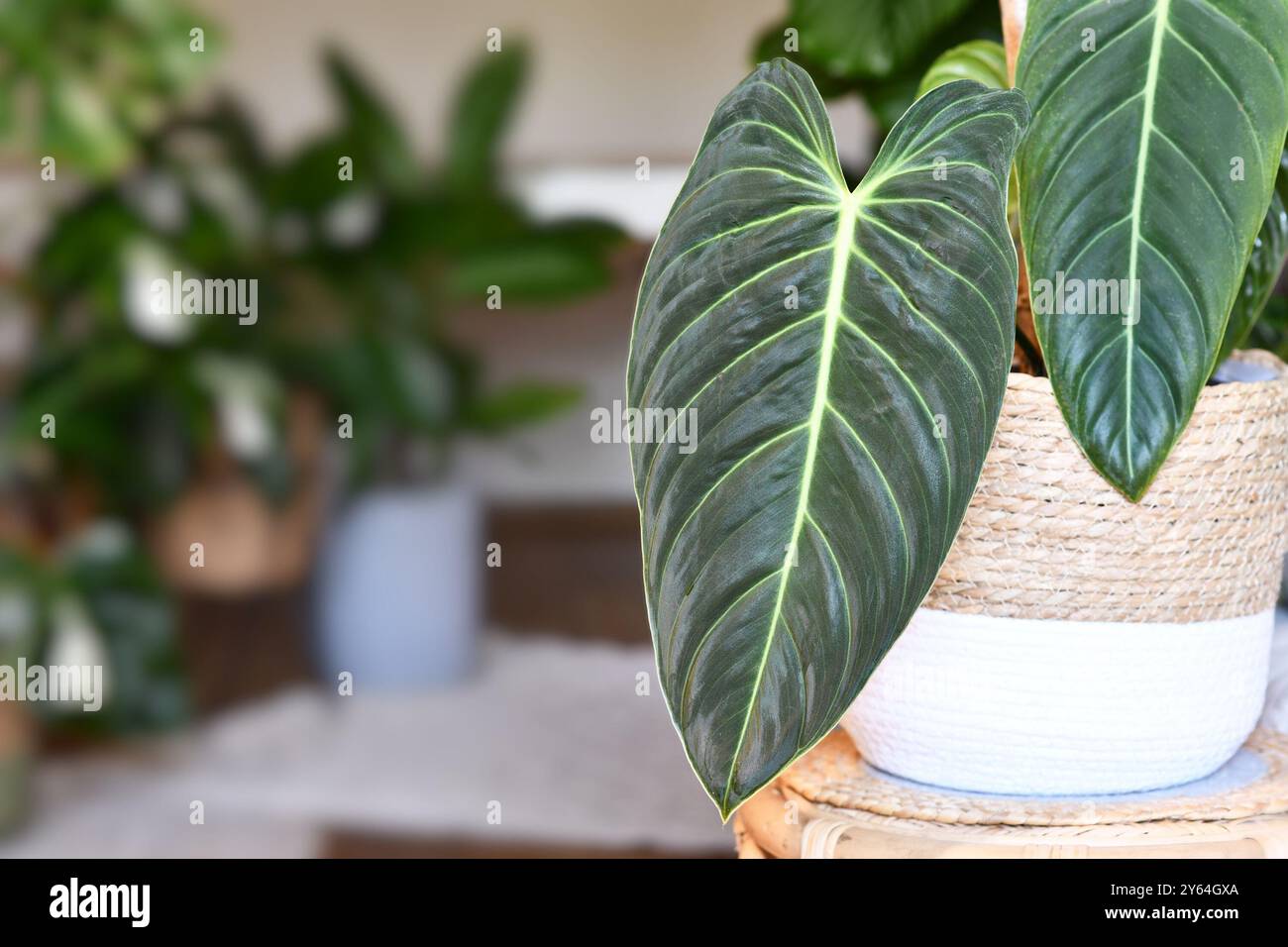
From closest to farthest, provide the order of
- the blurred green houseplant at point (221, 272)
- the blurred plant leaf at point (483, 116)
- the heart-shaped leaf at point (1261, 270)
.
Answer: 1. the heart-shaped leaf at point (1261, 270)
2. the blurred green houseplant at point (221, 272)
3. the blurred plant leaf at point (483, 116)

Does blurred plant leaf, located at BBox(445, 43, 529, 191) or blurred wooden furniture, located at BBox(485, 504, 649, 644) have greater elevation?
blurred plant leaf, located at BBox(445, 43, 529, 191)

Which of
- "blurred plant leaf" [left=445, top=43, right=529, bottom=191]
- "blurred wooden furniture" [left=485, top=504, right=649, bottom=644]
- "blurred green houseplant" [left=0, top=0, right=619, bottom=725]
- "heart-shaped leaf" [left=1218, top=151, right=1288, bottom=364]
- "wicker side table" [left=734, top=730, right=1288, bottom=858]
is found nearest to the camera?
"wicker side table" [left=734, top=730, right=1288, bottom=858]

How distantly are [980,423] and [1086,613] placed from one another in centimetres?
16

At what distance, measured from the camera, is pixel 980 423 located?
1.87 feet

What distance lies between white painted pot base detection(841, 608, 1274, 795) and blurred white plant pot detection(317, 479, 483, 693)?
0.93 meters

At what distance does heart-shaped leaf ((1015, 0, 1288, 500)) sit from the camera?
596 millimetres

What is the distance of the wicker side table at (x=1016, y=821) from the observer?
0.63 metres

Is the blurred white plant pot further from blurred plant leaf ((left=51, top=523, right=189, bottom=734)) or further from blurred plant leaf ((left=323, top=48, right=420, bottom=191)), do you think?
blurred plant leaf ((left=323, top=48, right=420, bottom=191))

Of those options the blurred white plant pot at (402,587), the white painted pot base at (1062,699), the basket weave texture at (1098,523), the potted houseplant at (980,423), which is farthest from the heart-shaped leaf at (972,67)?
the blurred white plant pot at (402,587)

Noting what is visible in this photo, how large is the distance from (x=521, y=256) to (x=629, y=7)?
427mm

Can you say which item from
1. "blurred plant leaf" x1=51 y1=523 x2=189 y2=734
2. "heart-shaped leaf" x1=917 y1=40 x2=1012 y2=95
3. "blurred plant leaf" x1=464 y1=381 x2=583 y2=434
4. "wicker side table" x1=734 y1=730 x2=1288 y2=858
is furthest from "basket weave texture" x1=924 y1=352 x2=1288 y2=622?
"blurred plant leaf" x1=51 y1=523 x2=189 y2=734

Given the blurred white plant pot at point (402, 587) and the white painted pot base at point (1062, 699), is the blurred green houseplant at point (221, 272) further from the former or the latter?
the white painted pot base at point (1062, 699)

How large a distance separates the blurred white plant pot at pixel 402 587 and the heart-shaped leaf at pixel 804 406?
0.96 metres
